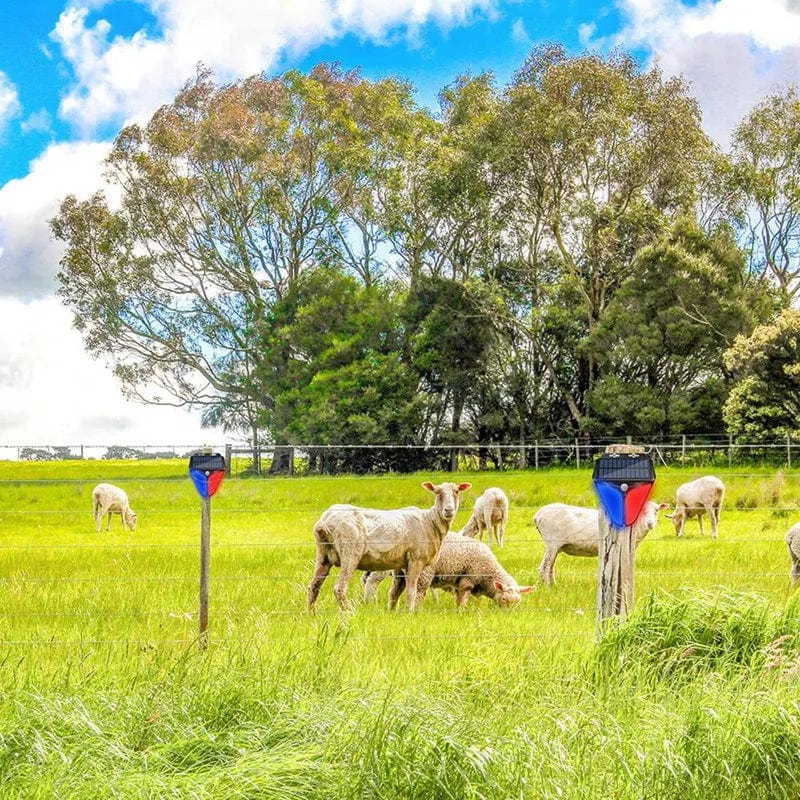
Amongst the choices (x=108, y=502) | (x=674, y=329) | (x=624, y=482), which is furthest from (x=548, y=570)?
(x=674, y=329)

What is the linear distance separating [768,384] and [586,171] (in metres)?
11.2

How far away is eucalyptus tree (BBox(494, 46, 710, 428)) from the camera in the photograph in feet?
124

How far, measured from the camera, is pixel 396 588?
10773 millimetres

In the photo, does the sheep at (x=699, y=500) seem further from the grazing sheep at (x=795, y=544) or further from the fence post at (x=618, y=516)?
the fence post at (x=618, y=516)

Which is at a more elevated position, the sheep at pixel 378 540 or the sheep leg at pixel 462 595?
the sheep at pixel 378 540

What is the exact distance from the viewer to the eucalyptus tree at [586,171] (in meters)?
37.8

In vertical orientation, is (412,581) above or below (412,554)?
below

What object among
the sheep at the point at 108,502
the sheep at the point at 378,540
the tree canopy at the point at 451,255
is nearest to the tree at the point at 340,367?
→ the tree canopy at the point at 451,255

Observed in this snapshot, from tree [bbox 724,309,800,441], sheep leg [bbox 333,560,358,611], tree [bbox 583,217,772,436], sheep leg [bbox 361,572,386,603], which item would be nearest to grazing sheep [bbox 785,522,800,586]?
sheep leg [bbox 361,572,386,603]

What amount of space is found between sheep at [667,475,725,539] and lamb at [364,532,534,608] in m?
9.89

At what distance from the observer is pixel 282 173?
1644 inches

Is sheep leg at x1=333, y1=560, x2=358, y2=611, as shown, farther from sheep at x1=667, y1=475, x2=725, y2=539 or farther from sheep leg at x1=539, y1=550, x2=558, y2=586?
sheep at x1=667, y1=475, x2=725, y2=539

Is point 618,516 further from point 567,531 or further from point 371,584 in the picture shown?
point 567,531

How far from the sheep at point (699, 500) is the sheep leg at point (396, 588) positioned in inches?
402
